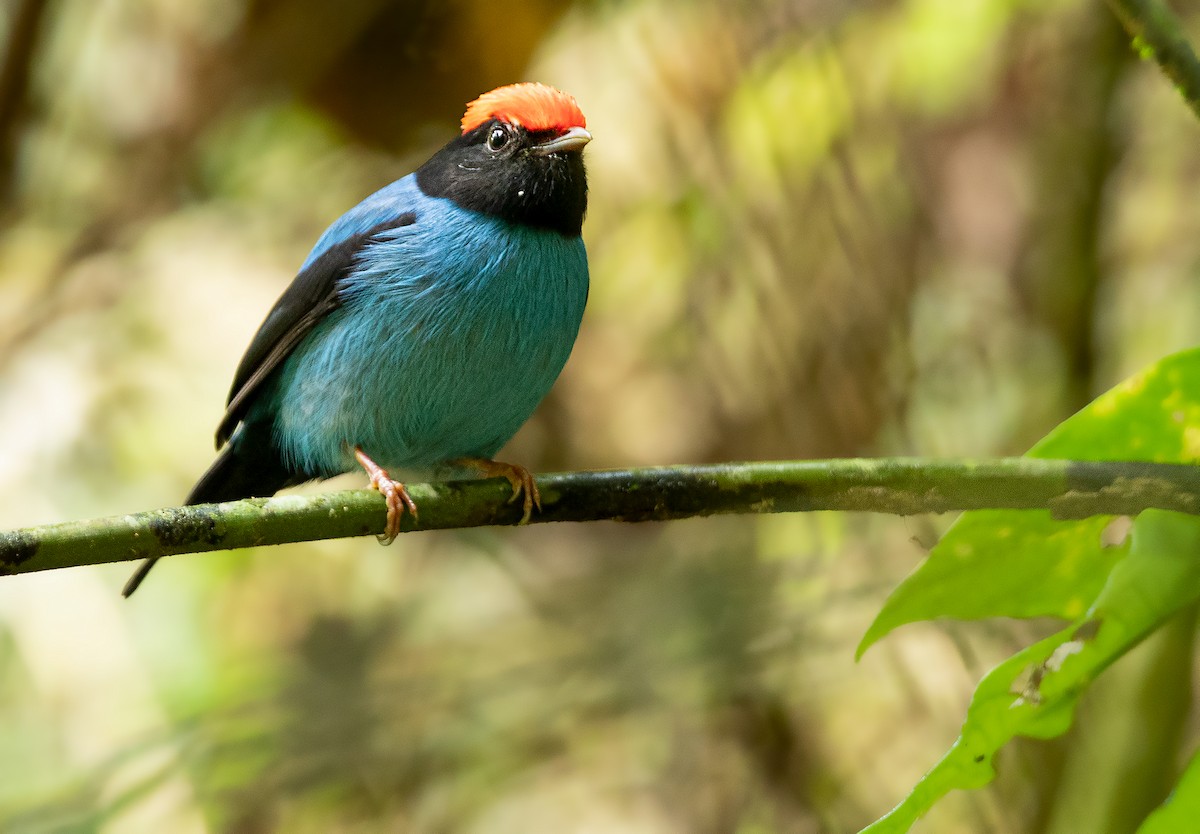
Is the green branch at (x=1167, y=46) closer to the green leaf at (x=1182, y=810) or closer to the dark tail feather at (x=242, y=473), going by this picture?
the green leaf at (x=1182, y=810)

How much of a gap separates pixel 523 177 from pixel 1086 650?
2.18 metres

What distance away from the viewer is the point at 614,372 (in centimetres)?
539

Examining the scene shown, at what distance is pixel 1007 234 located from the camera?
484 cm

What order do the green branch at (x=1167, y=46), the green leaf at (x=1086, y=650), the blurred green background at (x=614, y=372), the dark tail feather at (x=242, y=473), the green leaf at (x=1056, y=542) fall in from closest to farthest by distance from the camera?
the green leaf at (x=1086, y=650) < the green leaf at (x=1056, y=542) < the green branch at (x=1167, y=46) < the dark tail feather at (x=242, y=473) < the blurred green background at (x=614, y=372)

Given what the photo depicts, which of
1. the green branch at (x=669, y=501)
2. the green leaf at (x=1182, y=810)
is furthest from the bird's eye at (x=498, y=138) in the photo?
the green leaf at (x=1182, y=810)

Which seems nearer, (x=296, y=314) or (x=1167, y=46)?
(x=1167, y=46)

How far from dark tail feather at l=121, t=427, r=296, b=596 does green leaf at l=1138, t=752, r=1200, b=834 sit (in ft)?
9.25

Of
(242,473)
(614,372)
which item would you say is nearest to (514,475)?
(242,473)

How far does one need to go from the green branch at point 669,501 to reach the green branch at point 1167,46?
0.56 metres

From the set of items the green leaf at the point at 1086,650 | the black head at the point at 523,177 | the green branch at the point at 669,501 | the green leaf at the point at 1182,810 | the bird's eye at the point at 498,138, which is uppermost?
the bird's eye at the point at 498,138

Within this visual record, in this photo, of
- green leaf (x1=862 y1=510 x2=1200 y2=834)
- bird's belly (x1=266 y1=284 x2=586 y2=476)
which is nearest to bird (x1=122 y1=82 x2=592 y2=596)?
bird's belly (x1=266 y1=284 x2=586 y2=476)

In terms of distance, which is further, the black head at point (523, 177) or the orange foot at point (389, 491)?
the black head at point (523, 177)

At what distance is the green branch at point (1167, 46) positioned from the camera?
5.69 ft

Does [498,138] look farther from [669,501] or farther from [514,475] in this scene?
[669,501]
